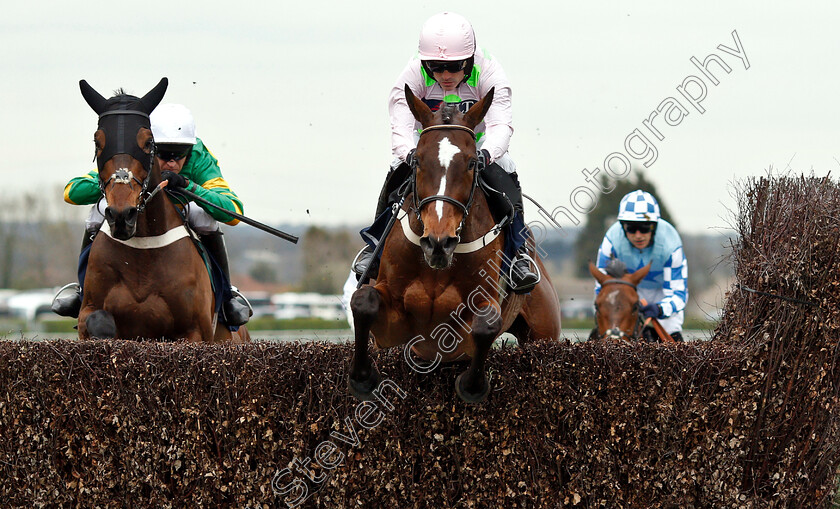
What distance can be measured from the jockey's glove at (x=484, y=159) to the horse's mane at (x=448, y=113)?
0.26 m

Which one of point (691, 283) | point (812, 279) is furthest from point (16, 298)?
point (812, 279)

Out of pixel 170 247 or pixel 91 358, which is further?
pixel 170 247

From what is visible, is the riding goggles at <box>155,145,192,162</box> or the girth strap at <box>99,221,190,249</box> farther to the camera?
the riding goggles at <box>155,145,192,162</box>

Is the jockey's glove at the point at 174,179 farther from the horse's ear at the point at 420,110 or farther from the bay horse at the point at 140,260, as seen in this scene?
the horse's ear at the point at 420,110

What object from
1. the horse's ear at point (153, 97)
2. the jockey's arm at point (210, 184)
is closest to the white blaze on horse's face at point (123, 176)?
the horse's ear at point (153, 97)

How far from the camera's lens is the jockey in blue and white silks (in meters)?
8.21

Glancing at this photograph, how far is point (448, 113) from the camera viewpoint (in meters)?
5.02

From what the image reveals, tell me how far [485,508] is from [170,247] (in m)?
2.64

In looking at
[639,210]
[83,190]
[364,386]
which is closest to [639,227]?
[639,210]

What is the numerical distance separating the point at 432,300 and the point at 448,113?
982 mm

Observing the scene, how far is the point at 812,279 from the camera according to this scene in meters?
5.09

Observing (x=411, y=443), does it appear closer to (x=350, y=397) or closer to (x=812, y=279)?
(x=350, y=397)

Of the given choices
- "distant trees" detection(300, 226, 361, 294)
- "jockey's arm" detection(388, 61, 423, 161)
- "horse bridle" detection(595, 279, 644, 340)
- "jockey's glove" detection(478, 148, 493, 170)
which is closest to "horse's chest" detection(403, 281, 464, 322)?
"jockey's glove" detection(478, 148, 493, 170)

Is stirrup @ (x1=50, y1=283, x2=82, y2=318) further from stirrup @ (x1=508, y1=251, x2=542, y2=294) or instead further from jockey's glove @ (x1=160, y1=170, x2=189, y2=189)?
stirrup @ (x1=508, y1=251, x2=542, y2=294)
